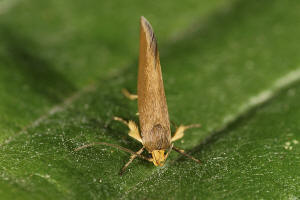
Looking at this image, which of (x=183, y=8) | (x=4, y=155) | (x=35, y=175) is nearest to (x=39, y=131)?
(x=4, y=155)

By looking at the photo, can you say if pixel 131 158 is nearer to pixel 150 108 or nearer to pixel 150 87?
pixel 150 108

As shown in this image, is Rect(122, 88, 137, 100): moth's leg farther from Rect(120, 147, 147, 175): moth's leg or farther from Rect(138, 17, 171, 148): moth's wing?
Rect(120, 147, 147, 175): moth's leg

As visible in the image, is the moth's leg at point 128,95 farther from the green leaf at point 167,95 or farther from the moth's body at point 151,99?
the moth's body at point 151,99

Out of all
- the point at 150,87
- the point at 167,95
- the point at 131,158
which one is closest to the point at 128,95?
the point at 167,95

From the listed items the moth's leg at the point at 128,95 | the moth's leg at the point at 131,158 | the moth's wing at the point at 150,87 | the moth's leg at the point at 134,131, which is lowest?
the moth's leg at the point at 131,158

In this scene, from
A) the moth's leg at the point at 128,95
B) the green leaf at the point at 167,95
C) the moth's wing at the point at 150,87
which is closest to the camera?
the green leaf at the point at 167,95

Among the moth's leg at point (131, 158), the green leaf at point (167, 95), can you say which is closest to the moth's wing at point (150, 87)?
the moth's leg at point (131, 158)

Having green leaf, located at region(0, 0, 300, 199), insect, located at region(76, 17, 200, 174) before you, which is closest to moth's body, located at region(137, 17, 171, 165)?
insect, located at region(76, 17, 200, 174)
